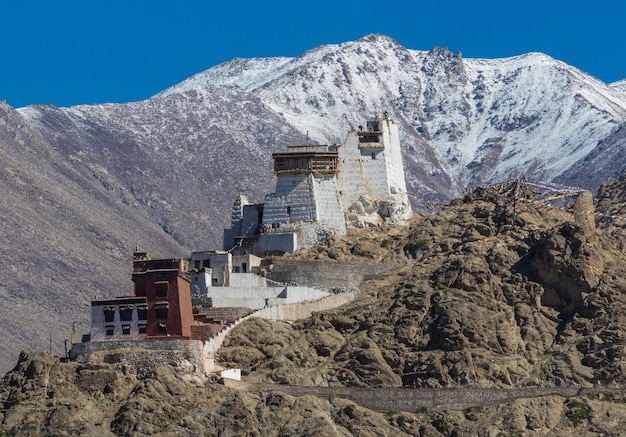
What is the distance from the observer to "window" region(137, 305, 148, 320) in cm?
10831

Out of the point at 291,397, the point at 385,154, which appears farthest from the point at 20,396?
the point at 385,154

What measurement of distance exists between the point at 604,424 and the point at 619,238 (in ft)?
114

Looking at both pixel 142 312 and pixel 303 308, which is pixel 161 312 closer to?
pixel 142 312

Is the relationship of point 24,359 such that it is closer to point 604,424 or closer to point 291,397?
point 291,397

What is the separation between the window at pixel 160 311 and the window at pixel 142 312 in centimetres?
54

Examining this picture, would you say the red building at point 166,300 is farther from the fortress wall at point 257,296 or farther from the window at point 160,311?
the fortress wall at point 257,296

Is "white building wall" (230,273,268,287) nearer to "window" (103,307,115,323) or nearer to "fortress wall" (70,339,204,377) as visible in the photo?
"fortress wall" (70,339,204,377)

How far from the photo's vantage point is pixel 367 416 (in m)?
106

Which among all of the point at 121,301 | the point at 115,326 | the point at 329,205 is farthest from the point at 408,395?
the point at 329,205

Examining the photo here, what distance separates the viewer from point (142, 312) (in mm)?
108438

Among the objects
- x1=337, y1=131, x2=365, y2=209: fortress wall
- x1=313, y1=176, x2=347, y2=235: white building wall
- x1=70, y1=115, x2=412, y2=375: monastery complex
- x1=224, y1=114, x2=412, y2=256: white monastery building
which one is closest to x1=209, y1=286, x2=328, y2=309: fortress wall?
x1=70, y1=115, x2=412, y2=375: monastery complex

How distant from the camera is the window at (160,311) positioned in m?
108

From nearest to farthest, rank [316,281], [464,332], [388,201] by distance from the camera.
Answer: [464,332], [316,281], [388,201]

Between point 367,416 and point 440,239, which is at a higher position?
point 440,239
